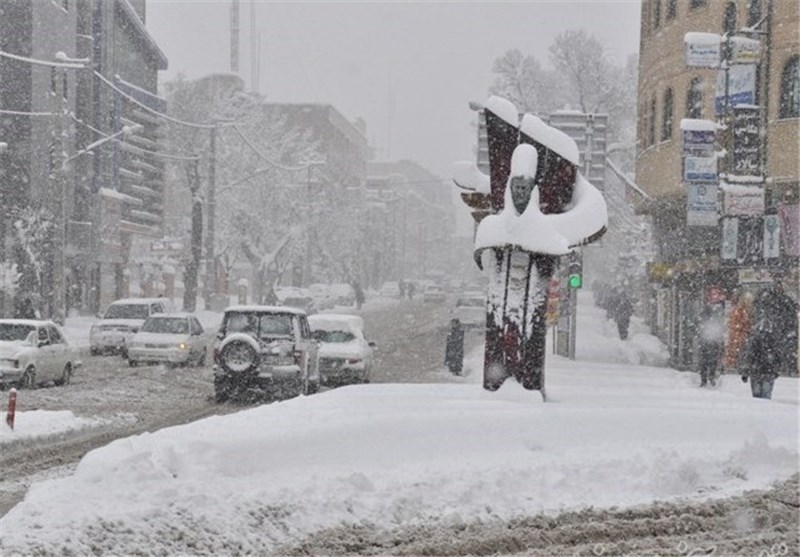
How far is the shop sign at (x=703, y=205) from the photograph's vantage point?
27.6 metres

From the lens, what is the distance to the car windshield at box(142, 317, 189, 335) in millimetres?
31547

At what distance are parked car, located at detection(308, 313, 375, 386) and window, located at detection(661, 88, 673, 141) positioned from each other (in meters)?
13.2

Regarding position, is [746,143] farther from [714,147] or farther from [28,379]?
[28,379]

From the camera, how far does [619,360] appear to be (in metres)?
36.5

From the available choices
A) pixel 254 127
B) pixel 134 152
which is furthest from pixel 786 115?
pixel 254 127

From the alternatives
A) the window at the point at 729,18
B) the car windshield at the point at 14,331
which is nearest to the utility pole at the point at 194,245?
the window at the point at 729,18

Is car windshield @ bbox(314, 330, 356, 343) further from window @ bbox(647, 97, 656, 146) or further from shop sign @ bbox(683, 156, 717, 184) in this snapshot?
window @ bbox(647, 97, 656, 146)

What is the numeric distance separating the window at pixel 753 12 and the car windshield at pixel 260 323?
49.5 ft

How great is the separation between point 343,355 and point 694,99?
13.9m

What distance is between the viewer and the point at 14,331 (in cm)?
2492

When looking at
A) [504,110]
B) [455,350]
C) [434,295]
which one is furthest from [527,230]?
[434,295]

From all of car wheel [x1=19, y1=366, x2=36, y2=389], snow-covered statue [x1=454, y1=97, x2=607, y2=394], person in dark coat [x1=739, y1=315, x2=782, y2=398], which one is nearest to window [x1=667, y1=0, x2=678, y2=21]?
person in dark coat [x1=739, y1=315, x2=782, y2=398]

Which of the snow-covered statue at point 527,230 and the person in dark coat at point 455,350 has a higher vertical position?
the snow-covered statue at point 527,230

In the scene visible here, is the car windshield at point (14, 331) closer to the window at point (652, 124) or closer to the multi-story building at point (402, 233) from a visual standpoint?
the window at point (652, 124)
